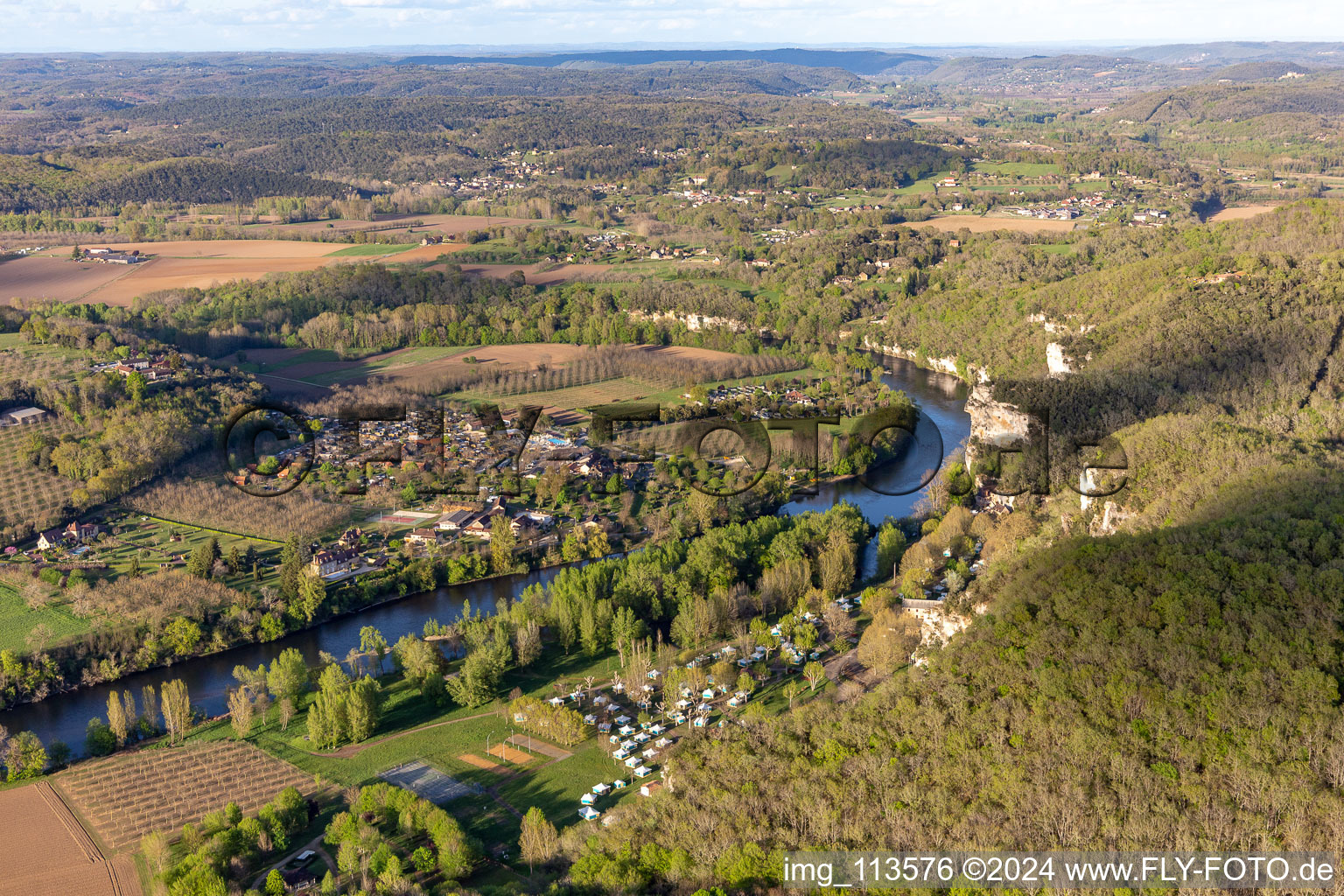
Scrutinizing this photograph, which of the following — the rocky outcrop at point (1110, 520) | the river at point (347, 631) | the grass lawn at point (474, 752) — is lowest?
the river at point (347, 631)

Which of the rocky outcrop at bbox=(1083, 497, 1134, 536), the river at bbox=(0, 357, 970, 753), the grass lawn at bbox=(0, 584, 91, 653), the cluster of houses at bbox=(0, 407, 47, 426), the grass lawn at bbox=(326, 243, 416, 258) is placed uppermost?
the rocky outcrop at bbox=(1083, 497, 1134, 536)

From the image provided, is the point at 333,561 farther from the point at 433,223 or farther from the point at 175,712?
the point at 433,223

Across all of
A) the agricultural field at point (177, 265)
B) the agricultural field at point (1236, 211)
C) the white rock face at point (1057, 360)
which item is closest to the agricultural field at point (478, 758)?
the white rock face at point (1057, 360)

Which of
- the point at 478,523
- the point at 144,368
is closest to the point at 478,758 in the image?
the point at 478,523

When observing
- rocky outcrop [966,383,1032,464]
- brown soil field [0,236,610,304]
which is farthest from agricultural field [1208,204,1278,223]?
rocky outcrop [966,383,1032,464]

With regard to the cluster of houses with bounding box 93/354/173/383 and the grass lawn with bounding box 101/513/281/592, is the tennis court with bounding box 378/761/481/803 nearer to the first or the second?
the grass lawn with bounding box 101/513/281/592

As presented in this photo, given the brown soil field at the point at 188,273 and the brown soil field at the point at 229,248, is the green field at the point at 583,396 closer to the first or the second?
the brown soil field at the point at 188,273

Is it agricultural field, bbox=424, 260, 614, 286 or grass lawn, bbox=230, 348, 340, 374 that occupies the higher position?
agricultural field, bbox=424, 260, 614, 286
